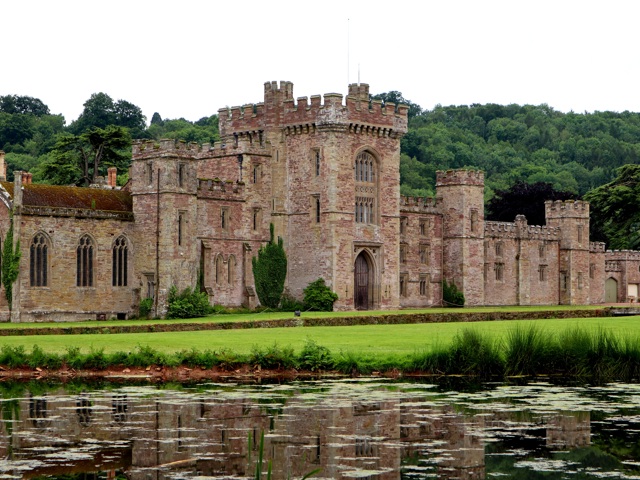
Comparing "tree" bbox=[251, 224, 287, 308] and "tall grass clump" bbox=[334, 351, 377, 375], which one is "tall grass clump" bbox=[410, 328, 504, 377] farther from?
"tree" bbox=[251, 224, 287, 308]

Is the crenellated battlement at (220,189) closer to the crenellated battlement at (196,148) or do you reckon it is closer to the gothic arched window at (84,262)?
the crenellated battlement at (196,148)

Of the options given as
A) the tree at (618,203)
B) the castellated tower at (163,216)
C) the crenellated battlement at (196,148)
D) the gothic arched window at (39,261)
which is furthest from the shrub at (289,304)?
the tree at (618,203)

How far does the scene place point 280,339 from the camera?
36469 mm

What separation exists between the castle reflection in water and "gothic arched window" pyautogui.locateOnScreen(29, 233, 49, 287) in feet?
78.6

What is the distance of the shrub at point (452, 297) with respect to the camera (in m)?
64.7

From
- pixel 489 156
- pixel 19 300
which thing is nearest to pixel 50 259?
pixel 19 300

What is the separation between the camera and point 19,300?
48781mm

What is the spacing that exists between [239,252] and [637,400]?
33.5 metres

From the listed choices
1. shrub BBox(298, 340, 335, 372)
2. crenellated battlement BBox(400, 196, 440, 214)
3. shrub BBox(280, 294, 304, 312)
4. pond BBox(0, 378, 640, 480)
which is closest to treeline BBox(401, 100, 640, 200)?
crenellated battlement BBox(400, 196, 440, 214)

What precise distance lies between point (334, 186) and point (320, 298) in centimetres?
521

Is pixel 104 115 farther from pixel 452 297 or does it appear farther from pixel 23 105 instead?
pixel 452 297

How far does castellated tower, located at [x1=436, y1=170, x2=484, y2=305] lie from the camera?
2571 inches

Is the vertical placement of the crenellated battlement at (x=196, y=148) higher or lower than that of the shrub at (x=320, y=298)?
higher

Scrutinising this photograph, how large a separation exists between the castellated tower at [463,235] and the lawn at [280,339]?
21993 mm
